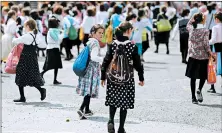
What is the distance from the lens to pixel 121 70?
946 centimetres

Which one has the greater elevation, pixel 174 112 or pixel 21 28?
pixel 21 28

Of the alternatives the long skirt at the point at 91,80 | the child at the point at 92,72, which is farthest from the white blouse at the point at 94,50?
the long skirt at the point at 91,80

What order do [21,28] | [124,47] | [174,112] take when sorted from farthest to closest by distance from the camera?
1. [21,28]
2. [174,112]
3. [124,47]

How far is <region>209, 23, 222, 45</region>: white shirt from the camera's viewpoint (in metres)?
14.0

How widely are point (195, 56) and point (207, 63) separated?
289mm

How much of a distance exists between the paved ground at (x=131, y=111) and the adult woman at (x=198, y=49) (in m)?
0.53

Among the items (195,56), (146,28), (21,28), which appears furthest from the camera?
(146,28)

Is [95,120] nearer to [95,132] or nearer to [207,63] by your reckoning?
[95,132]

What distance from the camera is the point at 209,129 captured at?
34.8ft

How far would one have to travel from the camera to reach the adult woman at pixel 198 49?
12.8 meters

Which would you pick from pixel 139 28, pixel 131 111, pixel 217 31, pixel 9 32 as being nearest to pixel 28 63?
pixel 131 111

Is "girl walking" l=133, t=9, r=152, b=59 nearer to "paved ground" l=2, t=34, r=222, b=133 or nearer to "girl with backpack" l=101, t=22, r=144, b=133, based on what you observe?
"paved ground" l=2, t=34, r=222, b=133

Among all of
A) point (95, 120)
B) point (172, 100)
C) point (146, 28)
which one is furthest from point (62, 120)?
point (146, 28)

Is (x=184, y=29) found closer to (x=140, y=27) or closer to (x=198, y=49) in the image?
(x=140, y=27)
